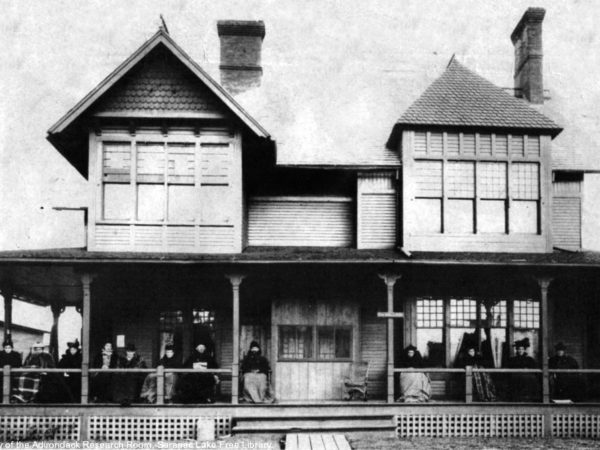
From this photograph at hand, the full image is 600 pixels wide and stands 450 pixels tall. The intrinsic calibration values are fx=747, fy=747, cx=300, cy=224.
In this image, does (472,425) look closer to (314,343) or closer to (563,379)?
(563,379)

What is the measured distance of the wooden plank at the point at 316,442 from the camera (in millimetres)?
14164

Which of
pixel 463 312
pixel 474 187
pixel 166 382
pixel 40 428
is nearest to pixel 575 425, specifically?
pixel 463 312

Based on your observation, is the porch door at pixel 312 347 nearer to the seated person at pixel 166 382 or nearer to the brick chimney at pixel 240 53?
→ the seated person at pixel 166 382

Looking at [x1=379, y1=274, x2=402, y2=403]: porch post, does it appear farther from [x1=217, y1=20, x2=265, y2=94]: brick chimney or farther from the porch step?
[x1=217, y1=20, x2=265, y2=94]: brick chimney

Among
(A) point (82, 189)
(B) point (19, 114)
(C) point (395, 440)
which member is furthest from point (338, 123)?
(B) point (19, 114)

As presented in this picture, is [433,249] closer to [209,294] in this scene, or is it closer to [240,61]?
[209,294]

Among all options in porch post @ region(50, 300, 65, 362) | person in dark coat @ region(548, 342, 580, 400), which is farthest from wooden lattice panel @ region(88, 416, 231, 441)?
person in dark coat @ region(548, 342, 580, 400)

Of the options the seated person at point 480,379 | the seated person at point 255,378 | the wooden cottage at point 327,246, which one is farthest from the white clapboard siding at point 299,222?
the seated person at point 480,379

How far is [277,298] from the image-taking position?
19.4 meters

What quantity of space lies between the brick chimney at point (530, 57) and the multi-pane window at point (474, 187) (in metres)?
4.04

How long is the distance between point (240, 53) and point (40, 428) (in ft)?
41.9

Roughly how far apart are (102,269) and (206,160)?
3.73m

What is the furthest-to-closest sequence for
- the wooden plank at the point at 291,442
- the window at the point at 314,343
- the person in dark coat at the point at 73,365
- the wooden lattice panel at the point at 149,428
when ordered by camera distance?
the window at the point at 314,343 → the person in dark coat at the point at 73,365 → the wooden lattice panel at the point at 149,428 → the wooden plank at the point at 291,442

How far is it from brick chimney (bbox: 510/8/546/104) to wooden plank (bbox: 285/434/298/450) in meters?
13.2
